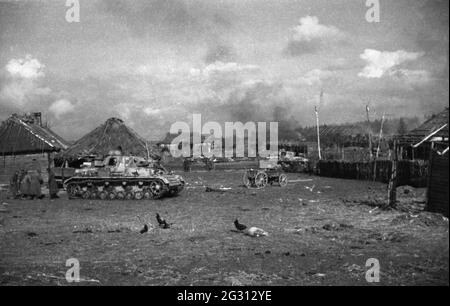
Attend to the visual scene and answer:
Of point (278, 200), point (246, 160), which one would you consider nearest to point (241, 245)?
point (278, 200)

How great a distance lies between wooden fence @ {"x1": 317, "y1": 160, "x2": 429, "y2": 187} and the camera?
23609 millimetres

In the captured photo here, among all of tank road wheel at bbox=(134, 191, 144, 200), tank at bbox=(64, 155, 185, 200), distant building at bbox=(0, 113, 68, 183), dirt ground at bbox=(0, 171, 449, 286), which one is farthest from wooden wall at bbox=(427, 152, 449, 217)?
distant building at bbox=(0, 113, 68, 183)

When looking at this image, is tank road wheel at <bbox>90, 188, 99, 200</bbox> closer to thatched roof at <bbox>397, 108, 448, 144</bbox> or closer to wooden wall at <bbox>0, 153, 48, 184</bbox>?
wooden wall at <bbox>0, 153, 48, 184</bbox>

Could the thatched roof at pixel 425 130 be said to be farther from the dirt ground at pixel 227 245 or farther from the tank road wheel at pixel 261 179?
the dirt ground at pixel 227 245

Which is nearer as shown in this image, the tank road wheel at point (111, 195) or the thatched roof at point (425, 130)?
the tank road wheel at point (111, 195)

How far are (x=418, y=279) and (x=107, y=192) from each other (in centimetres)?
1683

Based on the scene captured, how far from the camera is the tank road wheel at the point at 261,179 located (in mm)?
25203

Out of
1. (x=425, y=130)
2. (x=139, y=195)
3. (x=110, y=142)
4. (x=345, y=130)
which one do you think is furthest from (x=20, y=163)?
(x=345, y=130)

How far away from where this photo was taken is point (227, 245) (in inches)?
386

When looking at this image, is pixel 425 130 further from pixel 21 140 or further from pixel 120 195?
pixel 21 140

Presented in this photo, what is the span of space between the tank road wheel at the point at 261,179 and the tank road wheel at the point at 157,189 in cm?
691

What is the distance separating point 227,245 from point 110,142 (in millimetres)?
24411

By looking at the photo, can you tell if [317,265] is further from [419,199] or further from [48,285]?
[419,199]

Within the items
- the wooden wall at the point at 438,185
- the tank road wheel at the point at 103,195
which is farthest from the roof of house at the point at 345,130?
the wooden wall at the point at 438,185
